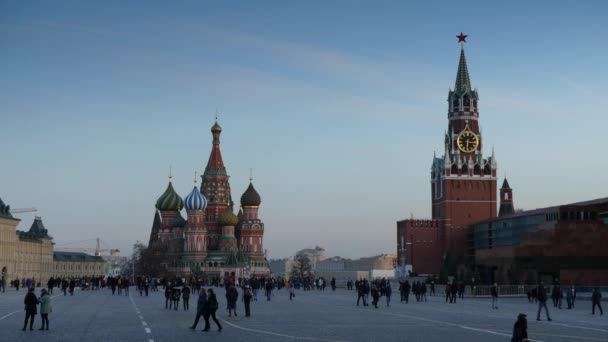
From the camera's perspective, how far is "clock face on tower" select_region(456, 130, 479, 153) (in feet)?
473

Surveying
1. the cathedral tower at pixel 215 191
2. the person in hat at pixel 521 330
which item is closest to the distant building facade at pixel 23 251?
the cathedral tower at pixel 215 191

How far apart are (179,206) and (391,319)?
12601cm

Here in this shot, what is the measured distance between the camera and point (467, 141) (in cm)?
14488

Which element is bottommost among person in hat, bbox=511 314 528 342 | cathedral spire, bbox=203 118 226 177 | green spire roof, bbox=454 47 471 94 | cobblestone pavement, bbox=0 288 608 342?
cobblestone pavement, bbox=0 288 608 342

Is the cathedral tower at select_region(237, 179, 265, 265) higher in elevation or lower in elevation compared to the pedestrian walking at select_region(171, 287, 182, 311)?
higher

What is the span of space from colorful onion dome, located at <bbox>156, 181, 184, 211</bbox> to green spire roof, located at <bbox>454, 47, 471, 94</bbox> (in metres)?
49.4

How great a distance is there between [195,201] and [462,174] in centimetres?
4103

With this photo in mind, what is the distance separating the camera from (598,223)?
9944 cm

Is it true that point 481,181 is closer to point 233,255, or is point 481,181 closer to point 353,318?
point 233,255

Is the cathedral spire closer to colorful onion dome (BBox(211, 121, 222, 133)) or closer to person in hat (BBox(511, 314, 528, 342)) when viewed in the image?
colorful onion dome (BBox(211, 121, 222, 133))

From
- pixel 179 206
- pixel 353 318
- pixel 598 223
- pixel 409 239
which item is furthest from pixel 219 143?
pixel 353 318

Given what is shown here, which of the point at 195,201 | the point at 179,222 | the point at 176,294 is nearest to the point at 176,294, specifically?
the point at 176,294

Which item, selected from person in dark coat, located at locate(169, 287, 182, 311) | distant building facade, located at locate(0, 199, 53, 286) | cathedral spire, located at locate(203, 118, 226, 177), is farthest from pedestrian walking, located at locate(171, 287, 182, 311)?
cathedral spire, located at locate(203, 118, 226, 177)

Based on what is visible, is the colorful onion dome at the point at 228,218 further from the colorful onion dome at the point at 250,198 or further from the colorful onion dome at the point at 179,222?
the colorful onion dome at the point at 179,222
